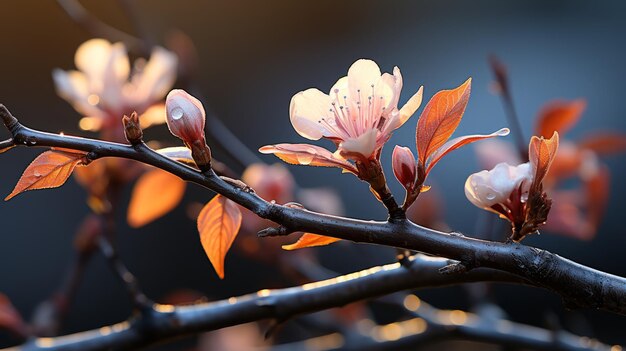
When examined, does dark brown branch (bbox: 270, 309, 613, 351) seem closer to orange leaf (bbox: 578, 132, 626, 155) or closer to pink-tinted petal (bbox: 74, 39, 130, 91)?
orange leaf (bbox: 578, 132, 626, 155)

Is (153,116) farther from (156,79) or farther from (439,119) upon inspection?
(439,119)

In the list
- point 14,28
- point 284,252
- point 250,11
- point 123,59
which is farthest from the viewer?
point 250,11

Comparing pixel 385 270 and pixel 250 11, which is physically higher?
pixel 250 11

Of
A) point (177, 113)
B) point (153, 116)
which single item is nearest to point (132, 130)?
point (177, 113)

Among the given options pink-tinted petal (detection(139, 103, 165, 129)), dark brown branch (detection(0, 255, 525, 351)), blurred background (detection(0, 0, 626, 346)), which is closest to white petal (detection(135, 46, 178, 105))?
pink-tinted petal (detection(139, 103, 165, 129))

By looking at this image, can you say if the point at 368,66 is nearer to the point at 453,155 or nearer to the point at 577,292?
the point at 577,292

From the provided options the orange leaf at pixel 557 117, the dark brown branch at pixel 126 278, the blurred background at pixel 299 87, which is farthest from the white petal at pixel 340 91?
the blurred background at pixel 299 87

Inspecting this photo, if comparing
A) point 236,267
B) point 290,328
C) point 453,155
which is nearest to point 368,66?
point 290,328
